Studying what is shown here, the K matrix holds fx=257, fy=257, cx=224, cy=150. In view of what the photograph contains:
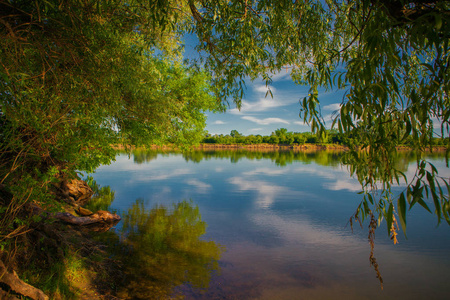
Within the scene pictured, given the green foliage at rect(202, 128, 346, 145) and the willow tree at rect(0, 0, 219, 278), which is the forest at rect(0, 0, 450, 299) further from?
the green foliage at rect(202, 128, 346, 145)

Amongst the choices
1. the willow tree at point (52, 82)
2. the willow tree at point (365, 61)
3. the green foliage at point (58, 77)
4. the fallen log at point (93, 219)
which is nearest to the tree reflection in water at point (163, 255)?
the fallen log at point (93, 219)

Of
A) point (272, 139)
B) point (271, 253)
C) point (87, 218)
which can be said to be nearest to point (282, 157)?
point (271, 253)

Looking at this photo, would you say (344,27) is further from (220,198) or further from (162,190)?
(162,190)

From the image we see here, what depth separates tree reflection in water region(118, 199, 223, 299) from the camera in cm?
608

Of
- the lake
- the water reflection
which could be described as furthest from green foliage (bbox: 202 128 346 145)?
the lake

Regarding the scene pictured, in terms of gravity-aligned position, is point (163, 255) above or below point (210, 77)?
below

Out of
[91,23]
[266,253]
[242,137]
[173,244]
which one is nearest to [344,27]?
[91,23]

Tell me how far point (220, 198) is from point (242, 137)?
144m

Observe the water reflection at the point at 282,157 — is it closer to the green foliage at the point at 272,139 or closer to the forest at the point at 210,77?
the forest at the point at 210,77

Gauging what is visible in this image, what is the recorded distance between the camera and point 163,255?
7.71m

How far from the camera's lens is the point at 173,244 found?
8.62 m

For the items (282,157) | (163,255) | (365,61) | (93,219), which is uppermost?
(365,61)

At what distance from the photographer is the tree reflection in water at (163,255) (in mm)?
6082

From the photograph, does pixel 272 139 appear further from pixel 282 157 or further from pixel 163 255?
pixel 163 255
